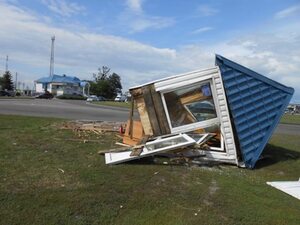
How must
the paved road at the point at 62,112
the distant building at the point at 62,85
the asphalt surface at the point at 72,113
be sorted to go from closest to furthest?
1. the asphalt surface at the point at 72,113
2. the paved road at the point at 62,112
3. the distant building at the point at 62,85

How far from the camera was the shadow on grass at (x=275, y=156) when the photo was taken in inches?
410

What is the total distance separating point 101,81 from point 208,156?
110m

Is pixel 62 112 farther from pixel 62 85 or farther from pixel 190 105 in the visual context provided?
pixel 62 85

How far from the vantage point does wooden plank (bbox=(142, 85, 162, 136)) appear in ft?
32.9

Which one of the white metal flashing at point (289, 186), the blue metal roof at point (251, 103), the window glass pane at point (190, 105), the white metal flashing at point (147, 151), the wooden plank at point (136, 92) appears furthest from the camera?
the wooden plank at point (136, 92)

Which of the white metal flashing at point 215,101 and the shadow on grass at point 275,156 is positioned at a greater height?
the white metal flashing at point 215,101

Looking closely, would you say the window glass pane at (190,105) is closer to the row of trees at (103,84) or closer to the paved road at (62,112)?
the paved road at (62,112)

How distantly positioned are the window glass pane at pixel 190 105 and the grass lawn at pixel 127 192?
147 cm

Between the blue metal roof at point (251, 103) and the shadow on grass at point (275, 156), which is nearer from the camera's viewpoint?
the blue metal roof at point (251, 103)

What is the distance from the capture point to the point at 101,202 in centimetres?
588

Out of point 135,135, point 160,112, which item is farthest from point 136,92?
point 135,135

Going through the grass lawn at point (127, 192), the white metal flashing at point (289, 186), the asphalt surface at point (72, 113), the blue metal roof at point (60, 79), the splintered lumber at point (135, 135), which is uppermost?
the blue metal roof at point (60, 79)

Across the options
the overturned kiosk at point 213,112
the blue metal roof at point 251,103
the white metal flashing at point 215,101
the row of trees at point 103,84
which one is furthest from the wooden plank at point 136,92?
the row of trees at point 103,84

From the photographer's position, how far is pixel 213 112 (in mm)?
9859
